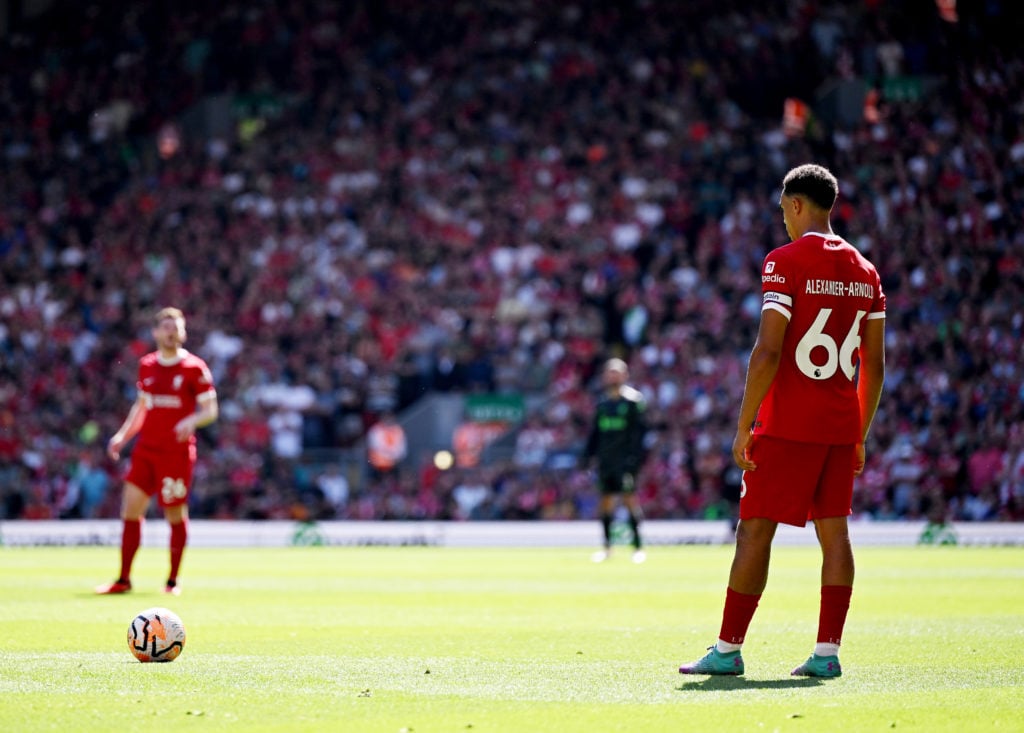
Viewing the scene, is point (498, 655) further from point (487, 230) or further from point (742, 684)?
point (487, 230)

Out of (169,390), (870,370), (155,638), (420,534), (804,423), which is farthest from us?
(420,534)

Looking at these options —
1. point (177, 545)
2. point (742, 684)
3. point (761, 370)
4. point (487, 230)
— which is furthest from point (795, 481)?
point (487, 230)

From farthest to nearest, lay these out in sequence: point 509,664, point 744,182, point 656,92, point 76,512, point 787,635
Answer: point 656,92 → point 744,182 → point 76,512 → point 787,635 → point 509,664

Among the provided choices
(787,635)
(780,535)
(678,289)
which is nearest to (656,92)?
A: (678,289)

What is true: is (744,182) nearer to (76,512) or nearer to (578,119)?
(578,119)

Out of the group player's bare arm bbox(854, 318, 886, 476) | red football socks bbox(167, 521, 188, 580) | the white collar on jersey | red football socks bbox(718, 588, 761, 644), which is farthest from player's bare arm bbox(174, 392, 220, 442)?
player's bare arm bbox(854, 318, 886, 476)

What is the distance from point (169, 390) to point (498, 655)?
21.8 ft

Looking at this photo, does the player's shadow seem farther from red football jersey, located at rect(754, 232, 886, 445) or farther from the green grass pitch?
red football jersey, located at rect(754, 232, 886, 445)

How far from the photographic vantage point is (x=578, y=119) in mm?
36594

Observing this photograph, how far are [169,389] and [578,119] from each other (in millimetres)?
22831

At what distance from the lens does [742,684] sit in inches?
308

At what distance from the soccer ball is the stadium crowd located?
20541mm

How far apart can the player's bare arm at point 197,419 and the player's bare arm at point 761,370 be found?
7.57 m

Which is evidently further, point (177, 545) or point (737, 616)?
point (177, 545)
